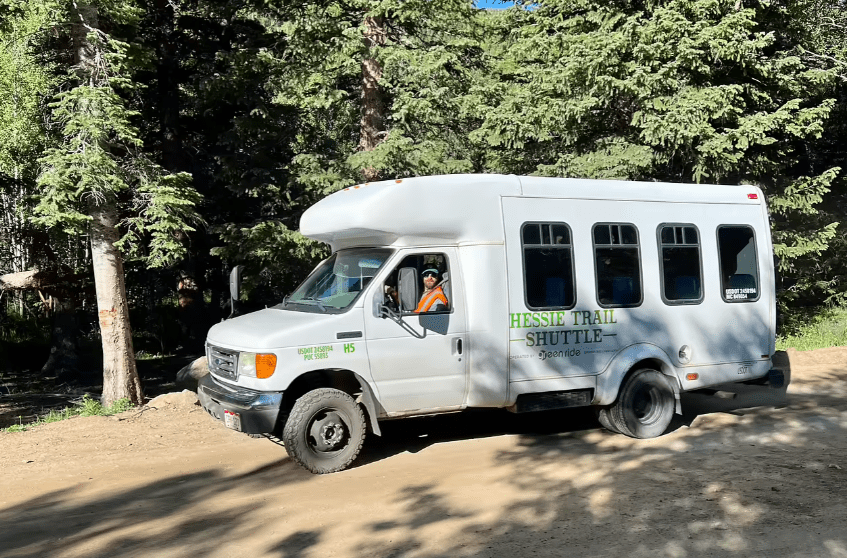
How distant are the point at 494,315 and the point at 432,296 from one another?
2.28ft

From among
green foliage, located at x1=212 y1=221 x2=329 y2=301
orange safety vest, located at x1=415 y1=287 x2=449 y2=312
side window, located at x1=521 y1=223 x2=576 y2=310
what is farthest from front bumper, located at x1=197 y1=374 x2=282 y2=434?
green foliage, located at x1=212 y1=221 x2=329 y2=301

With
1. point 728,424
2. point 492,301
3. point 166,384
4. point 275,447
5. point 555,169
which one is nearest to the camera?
point 492,301

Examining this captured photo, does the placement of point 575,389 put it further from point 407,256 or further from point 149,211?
point 149,211

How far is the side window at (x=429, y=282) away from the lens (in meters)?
8.35

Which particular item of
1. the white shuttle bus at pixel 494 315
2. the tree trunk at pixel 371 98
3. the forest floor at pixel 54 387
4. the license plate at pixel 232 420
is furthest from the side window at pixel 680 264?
the forest floor at pixel 54 387

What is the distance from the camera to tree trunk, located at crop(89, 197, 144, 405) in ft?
44.2

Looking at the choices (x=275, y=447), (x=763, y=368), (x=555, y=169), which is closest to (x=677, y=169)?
(x=555, y=169)

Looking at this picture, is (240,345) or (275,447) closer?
(240,345)

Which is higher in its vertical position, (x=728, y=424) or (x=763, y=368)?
(x=763, y=368)

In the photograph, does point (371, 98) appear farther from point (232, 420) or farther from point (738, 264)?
point (232, 420)

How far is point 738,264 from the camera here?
10.2 metres

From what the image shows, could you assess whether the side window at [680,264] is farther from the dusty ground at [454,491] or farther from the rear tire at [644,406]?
the dusty ground at [454,491]

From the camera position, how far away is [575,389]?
29.9 feet

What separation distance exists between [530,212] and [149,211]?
6977mm
